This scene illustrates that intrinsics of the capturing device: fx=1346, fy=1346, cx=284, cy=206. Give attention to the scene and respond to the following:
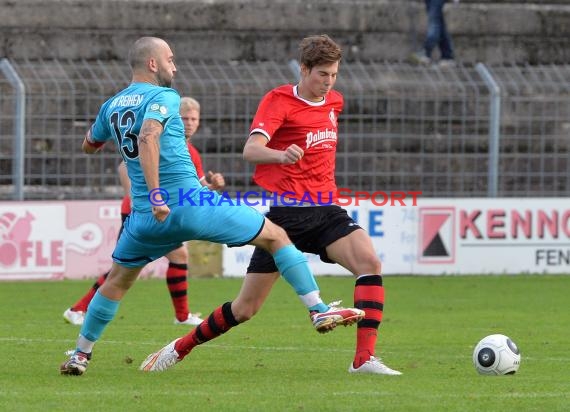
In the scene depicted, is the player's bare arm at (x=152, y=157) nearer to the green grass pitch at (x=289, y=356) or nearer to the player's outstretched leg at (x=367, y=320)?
the green grass pitch at (x=289, y=356)

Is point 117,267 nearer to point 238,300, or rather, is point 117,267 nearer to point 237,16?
point 238,300

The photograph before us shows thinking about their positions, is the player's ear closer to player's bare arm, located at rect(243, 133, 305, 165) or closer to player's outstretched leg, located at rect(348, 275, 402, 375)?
player's bare arm, located at rect(243, 133, 305, 165)

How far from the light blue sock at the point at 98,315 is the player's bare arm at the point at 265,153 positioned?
1.24m

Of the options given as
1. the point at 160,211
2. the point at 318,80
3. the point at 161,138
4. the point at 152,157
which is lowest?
the point at 160,211

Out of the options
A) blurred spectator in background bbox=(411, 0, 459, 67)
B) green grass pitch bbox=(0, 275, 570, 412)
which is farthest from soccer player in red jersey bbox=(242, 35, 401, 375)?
blurred spectator in background bbox=(411, 0, 459, 67)

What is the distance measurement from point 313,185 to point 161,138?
1191mm

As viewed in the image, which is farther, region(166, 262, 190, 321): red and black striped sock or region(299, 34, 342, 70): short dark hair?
region(166, 262, 190, 321): red and black striped sock

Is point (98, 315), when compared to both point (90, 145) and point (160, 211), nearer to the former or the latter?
point (160, 211)

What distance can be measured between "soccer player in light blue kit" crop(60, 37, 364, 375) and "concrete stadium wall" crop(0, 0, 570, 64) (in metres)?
14.0

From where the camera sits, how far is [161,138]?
7992 millimetres

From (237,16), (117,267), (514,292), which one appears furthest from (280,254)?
(237,16)

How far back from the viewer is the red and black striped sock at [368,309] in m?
8.40

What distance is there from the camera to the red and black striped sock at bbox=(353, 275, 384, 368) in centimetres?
840

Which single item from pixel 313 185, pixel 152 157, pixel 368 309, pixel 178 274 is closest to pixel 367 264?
pixel 368 309
